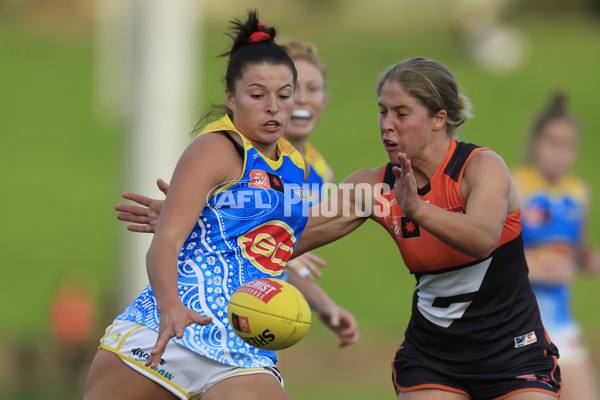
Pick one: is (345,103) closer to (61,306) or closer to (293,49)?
(61,306)

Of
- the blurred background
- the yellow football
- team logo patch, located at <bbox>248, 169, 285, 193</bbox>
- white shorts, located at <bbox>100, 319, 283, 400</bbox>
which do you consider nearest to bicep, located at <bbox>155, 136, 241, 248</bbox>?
team logo patch, located at <bbox>248, 169, 285, 193</bbox>

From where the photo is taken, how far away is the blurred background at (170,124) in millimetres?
13984

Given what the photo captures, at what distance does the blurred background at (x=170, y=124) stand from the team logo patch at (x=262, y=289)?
1482 mm

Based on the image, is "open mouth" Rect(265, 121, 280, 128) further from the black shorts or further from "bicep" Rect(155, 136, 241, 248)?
the black shorts

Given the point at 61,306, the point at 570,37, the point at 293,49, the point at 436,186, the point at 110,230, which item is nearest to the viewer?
the point at 436,186

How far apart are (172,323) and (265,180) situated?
2.67 feet

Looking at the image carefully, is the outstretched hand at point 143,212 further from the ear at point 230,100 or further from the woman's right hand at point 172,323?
the woman's right hand at point 172,323

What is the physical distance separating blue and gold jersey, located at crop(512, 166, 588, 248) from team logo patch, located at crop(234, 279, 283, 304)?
3701mm

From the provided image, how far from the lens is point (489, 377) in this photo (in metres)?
4.38

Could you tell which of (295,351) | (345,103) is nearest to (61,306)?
(295,351)

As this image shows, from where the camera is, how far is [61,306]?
14.9 metres

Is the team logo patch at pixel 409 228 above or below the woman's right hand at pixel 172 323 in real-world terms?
above

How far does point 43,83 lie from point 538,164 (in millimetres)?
28892

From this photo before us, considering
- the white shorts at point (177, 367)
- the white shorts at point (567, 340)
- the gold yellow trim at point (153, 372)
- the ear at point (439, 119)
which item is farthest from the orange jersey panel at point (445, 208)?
the white shorts at point (567, 340)
